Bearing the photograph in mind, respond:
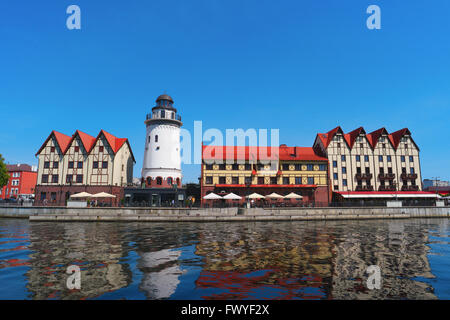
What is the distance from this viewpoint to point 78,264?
441 inches

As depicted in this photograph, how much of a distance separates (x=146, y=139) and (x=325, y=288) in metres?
46.2

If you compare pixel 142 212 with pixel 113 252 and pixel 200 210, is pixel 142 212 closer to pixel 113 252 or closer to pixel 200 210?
pixel 200 210

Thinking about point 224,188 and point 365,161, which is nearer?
point 224,188

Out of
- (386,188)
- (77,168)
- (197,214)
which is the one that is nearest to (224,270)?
(197,214)

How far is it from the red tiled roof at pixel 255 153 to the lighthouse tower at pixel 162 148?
6319mm

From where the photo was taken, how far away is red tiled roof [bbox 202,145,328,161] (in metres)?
49.0

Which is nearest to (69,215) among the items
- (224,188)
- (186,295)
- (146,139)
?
(146,139)

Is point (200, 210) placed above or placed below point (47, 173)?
below

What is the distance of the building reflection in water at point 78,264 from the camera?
7961 millimetres

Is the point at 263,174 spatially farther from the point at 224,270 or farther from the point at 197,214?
the point at 224,270

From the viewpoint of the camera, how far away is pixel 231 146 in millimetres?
52125

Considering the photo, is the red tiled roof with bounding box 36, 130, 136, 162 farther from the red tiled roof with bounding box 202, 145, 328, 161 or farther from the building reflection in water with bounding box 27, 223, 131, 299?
the building reflection in water with bounding box 27, 223, 131, 299

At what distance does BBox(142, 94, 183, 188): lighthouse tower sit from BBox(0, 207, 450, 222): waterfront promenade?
44.1 ft
